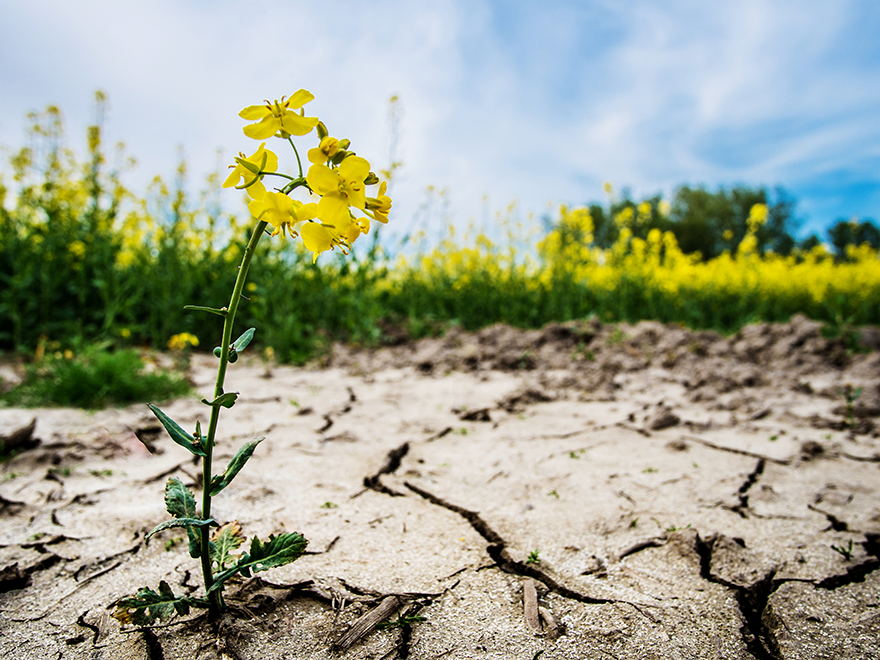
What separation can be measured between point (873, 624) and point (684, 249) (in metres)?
26.6

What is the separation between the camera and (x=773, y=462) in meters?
2.07

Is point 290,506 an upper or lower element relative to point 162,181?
lower

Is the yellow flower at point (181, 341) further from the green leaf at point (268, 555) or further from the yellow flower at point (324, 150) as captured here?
the yellow flower at point (324, 150)

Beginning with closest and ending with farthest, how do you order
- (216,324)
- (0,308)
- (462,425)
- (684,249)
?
(462,425)
(0,308)
(216,324)
(684,249)

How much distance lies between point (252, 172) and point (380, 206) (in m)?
0.21

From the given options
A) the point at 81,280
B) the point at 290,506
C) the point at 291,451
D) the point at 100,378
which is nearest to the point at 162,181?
the point at 81,280

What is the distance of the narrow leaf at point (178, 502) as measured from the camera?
3.11ft

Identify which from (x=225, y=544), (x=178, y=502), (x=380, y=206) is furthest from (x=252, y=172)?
(x=225, y=544)

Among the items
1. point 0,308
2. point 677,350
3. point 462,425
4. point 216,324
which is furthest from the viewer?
point 216,324

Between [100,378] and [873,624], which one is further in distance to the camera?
[100,378]

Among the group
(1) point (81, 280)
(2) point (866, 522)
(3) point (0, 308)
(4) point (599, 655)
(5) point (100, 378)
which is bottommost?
(4) point (599, 655)

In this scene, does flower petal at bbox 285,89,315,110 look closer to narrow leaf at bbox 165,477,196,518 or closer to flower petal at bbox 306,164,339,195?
flower petal at bbox 306,164,339,195

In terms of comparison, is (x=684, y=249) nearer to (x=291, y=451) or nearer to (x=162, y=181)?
(x=162, y=181)

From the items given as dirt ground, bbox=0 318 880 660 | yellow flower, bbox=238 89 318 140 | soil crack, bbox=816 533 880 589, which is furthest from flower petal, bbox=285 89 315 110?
soil crack, bbox=816 533 880 589
